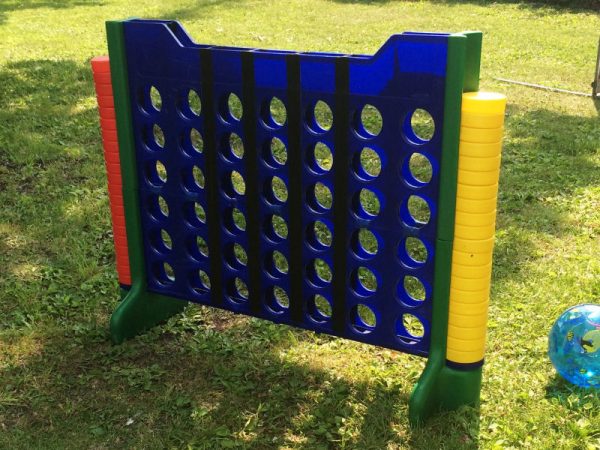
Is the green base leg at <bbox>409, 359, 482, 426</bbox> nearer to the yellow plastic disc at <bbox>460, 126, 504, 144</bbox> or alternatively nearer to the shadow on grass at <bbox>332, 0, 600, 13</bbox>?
the yellow plastic disc at <bbox>460, 126, 504, 144</bbox>

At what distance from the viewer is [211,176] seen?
3176mm

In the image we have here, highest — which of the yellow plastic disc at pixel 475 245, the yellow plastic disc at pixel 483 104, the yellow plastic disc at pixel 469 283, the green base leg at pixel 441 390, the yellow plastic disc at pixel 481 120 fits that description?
the yellow plastic disc at pixel 483 104

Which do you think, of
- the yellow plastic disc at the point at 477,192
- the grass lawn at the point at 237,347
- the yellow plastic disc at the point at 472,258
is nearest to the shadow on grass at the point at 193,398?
the grass lawn at the point at 237,347

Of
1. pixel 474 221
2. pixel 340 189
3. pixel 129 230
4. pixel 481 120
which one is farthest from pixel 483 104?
pixel 129 230

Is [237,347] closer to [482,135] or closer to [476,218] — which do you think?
[476,218]

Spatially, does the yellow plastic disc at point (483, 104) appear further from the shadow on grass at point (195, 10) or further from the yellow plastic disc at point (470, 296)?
the shadow on grass at point (195, 10)

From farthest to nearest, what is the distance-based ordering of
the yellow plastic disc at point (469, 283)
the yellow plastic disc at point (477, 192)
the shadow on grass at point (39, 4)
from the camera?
1. the shadow on grass at point (39, 4)
2. the yellow plastic disc at point (469, 283)
3. the yellow plastic disc at point (477, 192)

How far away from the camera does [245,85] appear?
2924 millimetres

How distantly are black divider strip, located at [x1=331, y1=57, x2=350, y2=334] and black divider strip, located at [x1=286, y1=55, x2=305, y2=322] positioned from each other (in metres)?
0.15

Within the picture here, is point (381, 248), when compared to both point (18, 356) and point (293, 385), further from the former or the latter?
point (18, 356)

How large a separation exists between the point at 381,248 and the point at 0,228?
2815 millimetres

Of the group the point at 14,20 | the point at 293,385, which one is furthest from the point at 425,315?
the point at 14,20

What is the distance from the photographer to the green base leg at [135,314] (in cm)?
349

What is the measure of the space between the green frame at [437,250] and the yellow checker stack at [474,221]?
0.09ft
